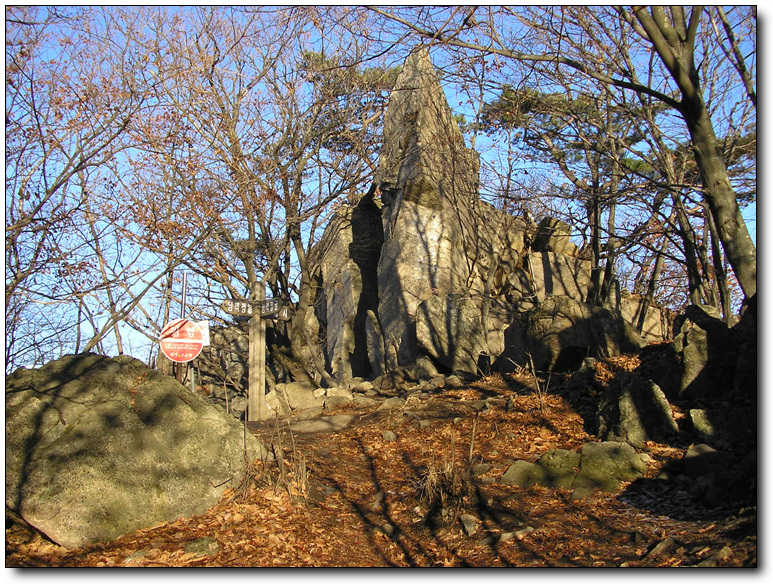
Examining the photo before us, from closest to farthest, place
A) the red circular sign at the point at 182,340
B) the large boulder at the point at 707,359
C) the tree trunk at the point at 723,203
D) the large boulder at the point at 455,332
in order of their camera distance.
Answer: the tree trunk at the point at 723,203
the large boulder at the point at 707,359
the red circular sign at the point at 182,340
the large boulder at the point at 455,332

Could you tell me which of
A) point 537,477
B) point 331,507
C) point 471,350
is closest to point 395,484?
point 331,507

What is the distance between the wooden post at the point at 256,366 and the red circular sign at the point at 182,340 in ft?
5.64

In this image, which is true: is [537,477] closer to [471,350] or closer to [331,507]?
[331,507]

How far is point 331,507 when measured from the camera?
614cm

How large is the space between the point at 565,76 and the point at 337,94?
8830 millimetres

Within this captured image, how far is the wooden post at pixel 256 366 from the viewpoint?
13.0m

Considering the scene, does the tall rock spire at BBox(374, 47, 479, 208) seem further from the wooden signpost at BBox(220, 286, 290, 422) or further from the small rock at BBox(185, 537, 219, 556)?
the small rock at BBox(185, 537, 219, 556)

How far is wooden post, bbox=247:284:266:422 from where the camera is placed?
1304 cm

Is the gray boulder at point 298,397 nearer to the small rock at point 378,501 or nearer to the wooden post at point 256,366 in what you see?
the wooden post at point 256,366

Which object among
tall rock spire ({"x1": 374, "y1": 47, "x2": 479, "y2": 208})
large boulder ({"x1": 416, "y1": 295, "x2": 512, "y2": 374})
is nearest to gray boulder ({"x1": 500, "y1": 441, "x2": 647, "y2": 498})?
large boulder ({"x1": 416, "y1": 295, "x2": 512, "y2": 374})

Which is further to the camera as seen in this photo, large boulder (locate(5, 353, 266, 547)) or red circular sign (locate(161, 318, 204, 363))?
red circular sign (locate(161, 318, 204, 363))

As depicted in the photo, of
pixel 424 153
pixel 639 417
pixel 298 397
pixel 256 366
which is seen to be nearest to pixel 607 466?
pixel 639 417

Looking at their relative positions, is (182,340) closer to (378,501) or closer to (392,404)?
(392,404)

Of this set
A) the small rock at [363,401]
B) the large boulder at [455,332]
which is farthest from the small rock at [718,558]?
the large boulder at [455,332]
